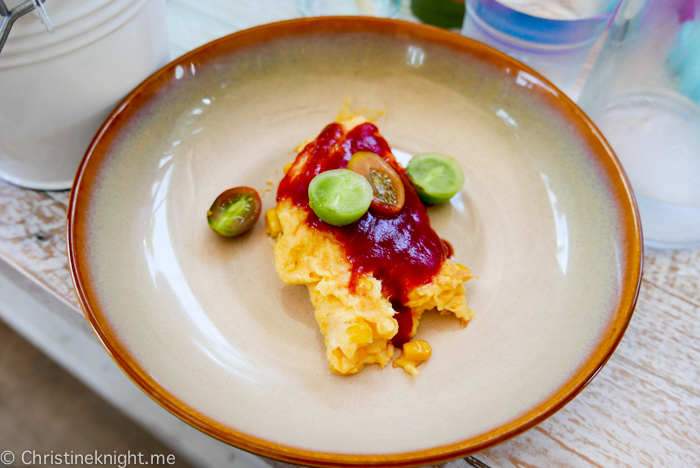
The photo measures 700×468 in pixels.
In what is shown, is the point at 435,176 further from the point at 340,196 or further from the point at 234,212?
the point at 234,212

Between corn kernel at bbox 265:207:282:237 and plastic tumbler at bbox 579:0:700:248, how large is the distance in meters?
1.38

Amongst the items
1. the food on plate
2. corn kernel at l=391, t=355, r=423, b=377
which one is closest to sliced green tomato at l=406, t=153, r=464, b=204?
the food on plate

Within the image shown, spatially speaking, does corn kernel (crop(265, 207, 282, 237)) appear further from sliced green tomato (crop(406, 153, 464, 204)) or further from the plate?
sliced green tomato (crop(406, 153, 464, 204))

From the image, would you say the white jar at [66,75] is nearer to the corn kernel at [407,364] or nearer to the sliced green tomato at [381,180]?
the sliced green tomato at [381,180]

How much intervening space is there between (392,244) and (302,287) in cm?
36

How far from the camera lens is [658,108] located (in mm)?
1929

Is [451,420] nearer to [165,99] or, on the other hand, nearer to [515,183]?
[515,183]

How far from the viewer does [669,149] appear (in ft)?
6.11

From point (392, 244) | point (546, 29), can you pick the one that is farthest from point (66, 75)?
point (546, 29)

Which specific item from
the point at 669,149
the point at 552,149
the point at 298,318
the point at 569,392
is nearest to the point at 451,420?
the point at 569,392

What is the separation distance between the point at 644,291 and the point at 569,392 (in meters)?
0.72

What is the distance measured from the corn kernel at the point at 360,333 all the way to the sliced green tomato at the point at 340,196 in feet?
1.10

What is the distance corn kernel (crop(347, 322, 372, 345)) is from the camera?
1.48 meters

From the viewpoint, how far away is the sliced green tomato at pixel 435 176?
1.83 m
